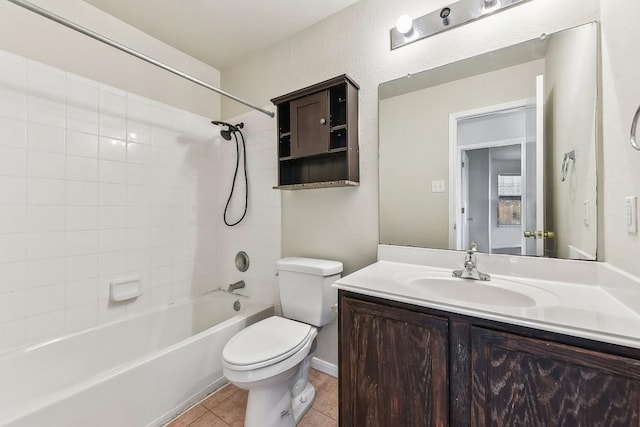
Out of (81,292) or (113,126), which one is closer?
(81,292)

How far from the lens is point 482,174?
1312 millimetres

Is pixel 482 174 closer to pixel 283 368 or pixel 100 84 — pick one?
pixel 283 368

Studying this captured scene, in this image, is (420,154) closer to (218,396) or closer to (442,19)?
(442,19)

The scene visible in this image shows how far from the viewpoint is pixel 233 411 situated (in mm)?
1499

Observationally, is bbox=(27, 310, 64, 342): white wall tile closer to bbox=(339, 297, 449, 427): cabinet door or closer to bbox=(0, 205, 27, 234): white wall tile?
bbox=(0, 205, 27, 234): white wall tile

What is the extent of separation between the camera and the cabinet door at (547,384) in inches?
25.6

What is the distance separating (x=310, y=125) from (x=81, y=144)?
1.42 m

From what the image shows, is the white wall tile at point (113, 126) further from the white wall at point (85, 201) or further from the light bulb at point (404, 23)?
the light bulb at point (404, 23)

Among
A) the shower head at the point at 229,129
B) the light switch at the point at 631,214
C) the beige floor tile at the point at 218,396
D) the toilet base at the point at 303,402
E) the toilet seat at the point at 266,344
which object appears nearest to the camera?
the light switch at the point at 631,214

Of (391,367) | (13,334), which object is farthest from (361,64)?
(13,334)

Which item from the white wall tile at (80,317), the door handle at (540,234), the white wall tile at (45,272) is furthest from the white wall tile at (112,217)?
the door handle at (540,234)

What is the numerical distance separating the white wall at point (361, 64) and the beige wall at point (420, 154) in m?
0.09

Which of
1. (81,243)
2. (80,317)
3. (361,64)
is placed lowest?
(80,317)

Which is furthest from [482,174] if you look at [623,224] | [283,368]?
[283,368]
